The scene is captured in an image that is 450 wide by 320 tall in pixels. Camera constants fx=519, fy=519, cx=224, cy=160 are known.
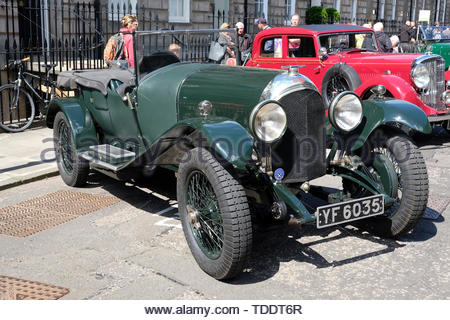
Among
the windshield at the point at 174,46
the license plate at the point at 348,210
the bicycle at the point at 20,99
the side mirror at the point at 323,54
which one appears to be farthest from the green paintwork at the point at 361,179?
the bicycle at the point at 20,99

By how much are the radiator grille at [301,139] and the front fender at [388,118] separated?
44 cm

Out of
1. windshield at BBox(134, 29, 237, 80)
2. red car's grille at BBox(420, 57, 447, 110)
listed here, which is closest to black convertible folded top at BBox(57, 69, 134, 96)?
windshield at BBox(134, 29, 237, 80)

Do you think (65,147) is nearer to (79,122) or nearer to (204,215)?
(79,122)

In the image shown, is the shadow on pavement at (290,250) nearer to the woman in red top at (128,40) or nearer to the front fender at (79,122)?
the woman in red top at (128,40)

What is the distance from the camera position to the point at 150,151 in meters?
4.27

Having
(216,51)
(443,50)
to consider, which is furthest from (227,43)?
(443,50)

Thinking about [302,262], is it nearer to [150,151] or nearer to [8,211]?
[150,151]

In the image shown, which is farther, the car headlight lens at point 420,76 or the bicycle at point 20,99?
the bicycle at point 20,99

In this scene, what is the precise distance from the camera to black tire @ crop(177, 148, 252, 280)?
3.27 meters

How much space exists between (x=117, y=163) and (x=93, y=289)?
1.62m

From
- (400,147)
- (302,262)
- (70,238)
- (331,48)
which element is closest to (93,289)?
(70,238)

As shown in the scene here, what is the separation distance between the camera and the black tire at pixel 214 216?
10.7ft

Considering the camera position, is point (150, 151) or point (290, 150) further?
point (150, 151)

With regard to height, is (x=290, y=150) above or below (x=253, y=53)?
below
